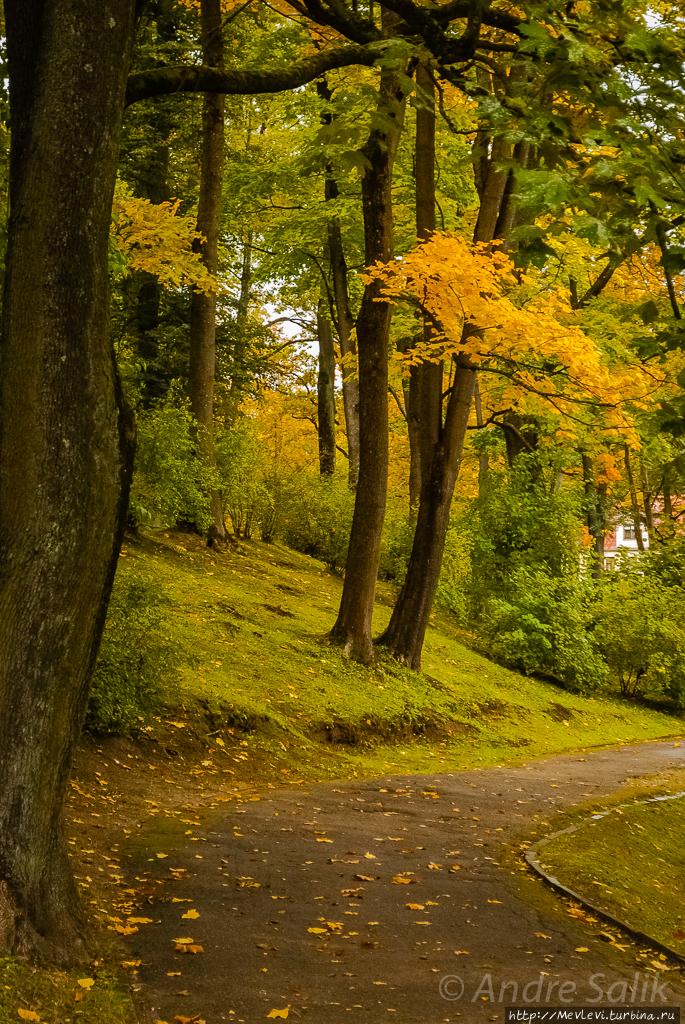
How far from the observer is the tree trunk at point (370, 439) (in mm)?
14523

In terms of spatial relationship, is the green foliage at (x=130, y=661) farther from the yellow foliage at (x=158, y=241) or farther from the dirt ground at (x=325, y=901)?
the yellow foliage at (x=158, y=241)

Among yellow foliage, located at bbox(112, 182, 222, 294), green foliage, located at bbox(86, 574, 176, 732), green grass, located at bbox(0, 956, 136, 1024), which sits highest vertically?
yellow foliage, located at bbox(112, 182, 222, 294)

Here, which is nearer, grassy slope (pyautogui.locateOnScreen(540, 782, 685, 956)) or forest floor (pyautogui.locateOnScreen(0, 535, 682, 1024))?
forest floor (pyautogui.locateOnScreen(0, 535, 682, 1024))

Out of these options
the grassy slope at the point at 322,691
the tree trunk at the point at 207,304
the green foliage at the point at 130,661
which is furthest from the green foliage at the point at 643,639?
the green foliage at the point at 130,661

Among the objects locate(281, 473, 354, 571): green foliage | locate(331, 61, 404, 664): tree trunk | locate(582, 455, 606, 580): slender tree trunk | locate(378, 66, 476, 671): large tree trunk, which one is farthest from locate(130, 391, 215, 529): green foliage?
locate(582, 455, 606, 580): slender tree trunk

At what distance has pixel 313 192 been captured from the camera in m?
23.8

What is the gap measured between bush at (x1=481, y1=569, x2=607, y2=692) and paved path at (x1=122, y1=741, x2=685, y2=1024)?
1071cm

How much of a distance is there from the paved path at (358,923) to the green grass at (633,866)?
40cm

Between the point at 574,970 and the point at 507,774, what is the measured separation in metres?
6.87

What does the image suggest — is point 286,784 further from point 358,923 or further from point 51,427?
point 51,427

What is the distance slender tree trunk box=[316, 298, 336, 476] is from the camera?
2588 centimetres

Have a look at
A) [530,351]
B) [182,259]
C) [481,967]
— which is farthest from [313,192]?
[481,967]

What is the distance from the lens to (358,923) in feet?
19.5

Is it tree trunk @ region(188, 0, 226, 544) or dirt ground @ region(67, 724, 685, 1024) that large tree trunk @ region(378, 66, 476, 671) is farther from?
dirt ground @ region(67, 724, 685, 1024)
